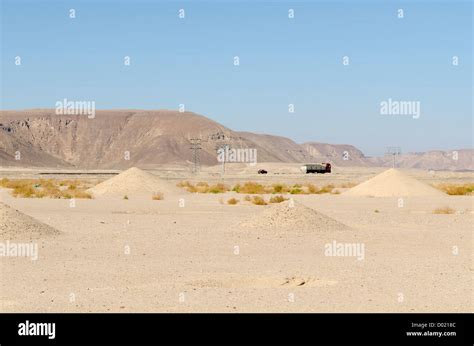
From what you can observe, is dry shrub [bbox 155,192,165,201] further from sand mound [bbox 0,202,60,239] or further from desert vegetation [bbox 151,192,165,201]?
sand mound [bbox 0,202,60,239]

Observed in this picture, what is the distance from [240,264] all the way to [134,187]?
95.1 ft

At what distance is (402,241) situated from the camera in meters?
20.6

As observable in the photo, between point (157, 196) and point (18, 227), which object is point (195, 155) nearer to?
point (157, 196)

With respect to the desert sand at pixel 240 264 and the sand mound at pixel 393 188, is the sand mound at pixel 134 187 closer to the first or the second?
the sand mound at pixel 393 188

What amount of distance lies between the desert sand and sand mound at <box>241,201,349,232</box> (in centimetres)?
4

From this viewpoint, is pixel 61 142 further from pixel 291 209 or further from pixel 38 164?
pixel 291 209

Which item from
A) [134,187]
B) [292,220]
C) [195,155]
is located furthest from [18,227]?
[195,155]

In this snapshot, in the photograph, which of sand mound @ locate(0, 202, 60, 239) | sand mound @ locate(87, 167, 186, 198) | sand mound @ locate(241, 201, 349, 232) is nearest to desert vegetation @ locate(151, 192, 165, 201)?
sand mound @ locate(87, 167, 186, 198)

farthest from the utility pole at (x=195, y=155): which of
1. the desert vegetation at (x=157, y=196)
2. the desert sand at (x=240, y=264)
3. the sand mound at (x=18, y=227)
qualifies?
the sand mound at (x=18, y=227)

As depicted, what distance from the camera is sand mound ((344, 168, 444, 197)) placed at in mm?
43906

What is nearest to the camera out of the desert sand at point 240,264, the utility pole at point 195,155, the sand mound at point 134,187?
the desert sand at point 240,264

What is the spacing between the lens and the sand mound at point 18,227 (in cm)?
1950

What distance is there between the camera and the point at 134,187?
4406 cm

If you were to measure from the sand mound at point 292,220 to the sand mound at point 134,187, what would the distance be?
20.6 m
